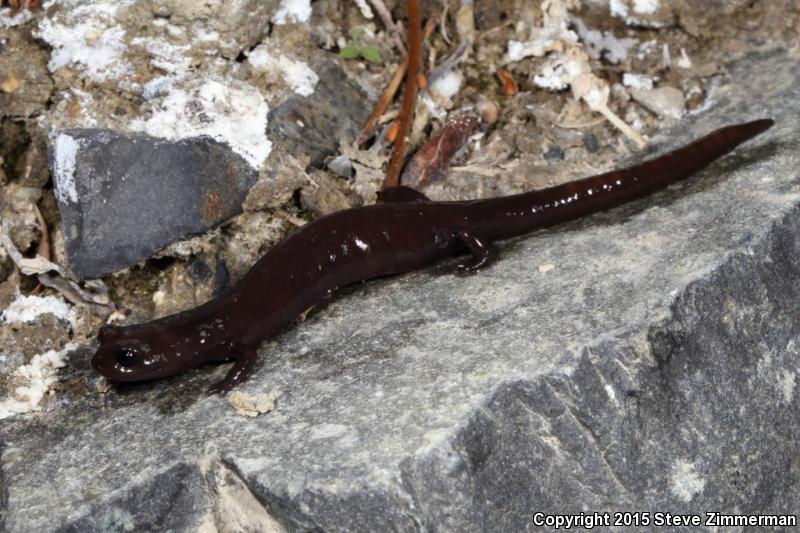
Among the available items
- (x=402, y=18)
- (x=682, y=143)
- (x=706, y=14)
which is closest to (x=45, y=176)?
(x=402, y=18)

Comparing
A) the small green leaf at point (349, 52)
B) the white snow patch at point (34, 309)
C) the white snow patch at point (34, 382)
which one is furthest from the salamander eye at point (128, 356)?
the small green leaf at point (349, 52)

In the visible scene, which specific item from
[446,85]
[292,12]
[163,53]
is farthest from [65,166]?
[446,85]

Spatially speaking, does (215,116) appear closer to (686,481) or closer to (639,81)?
(639,81)

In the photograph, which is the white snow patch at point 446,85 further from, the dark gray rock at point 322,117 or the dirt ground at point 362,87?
the dark gray rock at point 322,117

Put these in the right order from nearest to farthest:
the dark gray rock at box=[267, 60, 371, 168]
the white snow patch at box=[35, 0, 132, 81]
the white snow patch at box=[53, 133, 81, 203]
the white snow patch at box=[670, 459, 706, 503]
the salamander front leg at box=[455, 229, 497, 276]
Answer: the white snow patch at box=[670, 459, 706, 503] → the salamander front leg at box=[455, 229, 497, 276] → the white snow patch at box=[53, 133, 81, 203] → the white snow patch at box=[35, 0, 132, 81] → the dark gray rock at box=[267, 60, 371, 168]

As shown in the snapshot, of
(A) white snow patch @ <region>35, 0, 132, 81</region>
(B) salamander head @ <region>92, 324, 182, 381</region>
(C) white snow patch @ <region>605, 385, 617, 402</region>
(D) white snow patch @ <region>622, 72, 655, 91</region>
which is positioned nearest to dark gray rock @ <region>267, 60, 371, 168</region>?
(A) white snow patch @ <region>35, 0, 132, 81</region>

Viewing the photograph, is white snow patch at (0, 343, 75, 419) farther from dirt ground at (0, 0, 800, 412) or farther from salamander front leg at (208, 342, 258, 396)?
salamander front leg at (208, 342, 258, 396)
